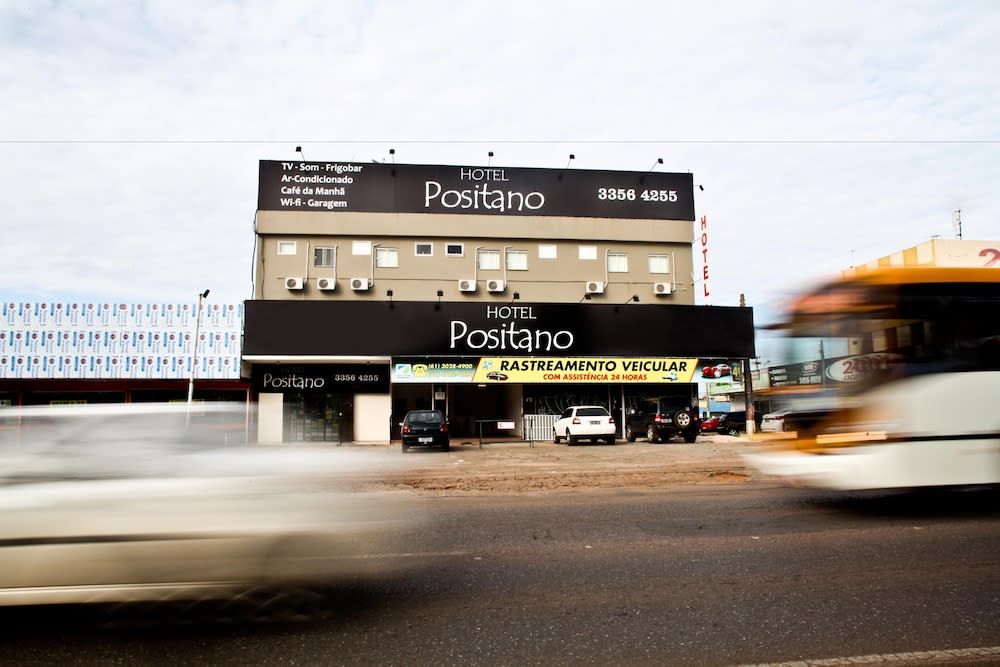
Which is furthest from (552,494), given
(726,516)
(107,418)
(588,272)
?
(588,272)

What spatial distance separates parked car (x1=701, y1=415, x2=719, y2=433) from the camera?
114ft

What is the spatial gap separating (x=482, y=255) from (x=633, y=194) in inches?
337

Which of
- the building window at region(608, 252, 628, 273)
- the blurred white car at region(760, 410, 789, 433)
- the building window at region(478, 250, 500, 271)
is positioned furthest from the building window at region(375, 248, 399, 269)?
the blurred white car at region(760, 410, 789, 433)

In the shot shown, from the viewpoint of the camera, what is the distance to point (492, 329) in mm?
30672

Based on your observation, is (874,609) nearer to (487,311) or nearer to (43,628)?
(43,628)

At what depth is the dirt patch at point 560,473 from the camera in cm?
1207

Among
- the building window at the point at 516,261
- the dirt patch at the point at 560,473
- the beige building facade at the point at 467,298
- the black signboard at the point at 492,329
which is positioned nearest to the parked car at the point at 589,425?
the beige building facade at the point at 467,298

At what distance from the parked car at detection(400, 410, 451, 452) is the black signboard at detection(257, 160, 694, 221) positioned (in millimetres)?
13470

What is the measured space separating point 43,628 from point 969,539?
7.85m

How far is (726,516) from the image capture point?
329 inches

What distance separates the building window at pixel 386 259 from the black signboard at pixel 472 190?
6.65ft

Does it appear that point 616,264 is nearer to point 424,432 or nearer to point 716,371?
point 716,371

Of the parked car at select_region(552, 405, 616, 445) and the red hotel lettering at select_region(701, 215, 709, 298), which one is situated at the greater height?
the red hotel lettering at select_region(701, 215, 709, 298)

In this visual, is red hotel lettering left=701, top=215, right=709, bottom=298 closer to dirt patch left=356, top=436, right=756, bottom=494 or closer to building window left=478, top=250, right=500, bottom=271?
building window left=478, top=250, right=500, bottom=271
